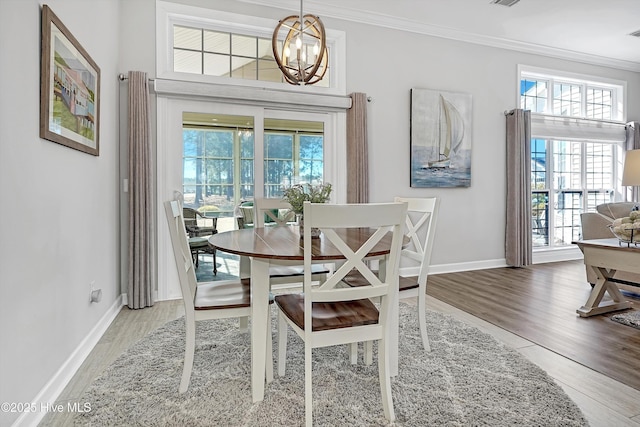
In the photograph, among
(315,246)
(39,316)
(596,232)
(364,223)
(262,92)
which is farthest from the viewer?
(596,232)

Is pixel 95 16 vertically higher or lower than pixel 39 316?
higher

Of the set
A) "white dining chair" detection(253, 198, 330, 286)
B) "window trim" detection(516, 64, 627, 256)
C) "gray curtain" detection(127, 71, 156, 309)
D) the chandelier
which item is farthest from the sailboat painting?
"gray curtain" detection(127, 71, 156, 309)

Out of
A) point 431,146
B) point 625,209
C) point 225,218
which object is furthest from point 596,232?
point 225,218

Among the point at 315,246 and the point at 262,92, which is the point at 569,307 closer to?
the point at 315,246

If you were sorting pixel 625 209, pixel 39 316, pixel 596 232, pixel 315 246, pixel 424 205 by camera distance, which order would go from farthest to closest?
pixel 625 209
pixel 596 232
pixel 424 205
pixel 315 246
pixel 39 316

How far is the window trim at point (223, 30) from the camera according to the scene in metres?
3.47

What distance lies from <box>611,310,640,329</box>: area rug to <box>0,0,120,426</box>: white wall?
3.77 m

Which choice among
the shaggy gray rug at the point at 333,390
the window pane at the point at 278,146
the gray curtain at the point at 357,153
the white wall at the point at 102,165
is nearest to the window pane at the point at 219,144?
the window pane at the point at 278,146

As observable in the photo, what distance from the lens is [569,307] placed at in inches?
127

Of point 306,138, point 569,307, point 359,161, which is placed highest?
point 306,138

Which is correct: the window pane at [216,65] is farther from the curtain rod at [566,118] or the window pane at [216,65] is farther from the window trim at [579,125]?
the window trim at [579,125]

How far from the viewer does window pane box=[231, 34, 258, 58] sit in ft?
12.4

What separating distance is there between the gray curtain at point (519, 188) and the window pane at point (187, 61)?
3978 mm

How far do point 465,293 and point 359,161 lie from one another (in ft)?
5.81
